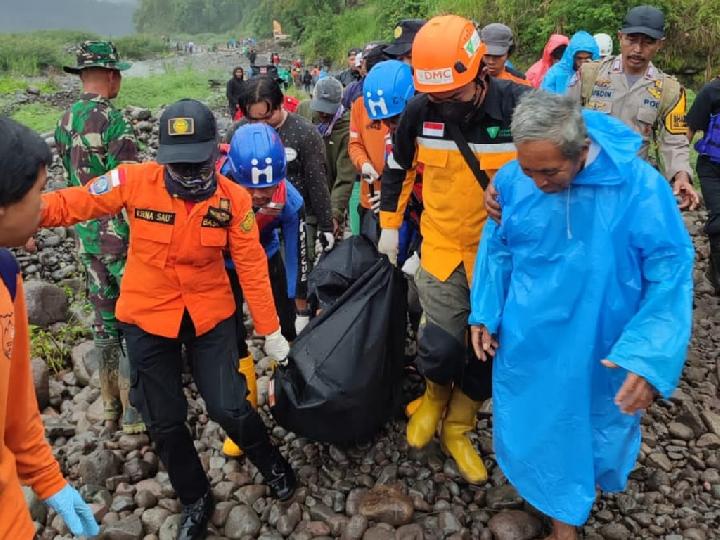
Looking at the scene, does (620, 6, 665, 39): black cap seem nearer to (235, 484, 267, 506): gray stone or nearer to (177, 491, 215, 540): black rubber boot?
(235, 484, 267, 506): gray stone

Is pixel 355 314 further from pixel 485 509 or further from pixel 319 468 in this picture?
pixel 485 509

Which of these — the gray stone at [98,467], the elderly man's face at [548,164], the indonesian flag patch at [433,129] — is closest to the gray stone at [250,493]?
the gray stone at [98,467]

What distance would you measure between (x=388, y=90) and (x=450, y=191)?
995 millimetres

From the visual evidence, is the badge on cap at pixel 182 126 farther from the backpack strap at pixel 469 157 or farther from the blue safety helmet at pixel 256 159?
the backpack strap at pixel 469 157

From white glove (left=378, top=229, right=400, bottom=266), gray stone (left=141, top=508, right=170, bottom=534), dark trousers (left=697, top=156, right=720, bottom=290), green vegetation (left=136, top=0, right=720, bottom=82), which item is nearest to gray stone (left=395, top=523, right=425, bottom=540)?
gray stone (left=141, top=508, right=170, bottom=534)

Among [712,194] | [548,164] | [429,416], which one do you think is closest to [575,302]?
[548,164]

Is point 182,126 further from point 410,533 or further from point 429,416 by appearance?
point 410,533

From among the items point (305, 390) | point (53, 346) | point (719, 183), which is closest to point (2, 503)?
point (305, 390)

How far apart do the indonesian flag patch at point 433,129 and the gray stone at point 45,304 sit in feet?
13.5

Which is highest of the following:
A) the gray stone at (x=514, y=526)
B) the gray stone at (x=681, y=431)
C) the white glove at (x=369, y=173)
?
the white glove at (x=369, y=173)

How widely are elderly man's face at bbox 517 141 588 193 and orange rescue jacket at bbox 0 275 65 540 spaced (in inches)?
62.9

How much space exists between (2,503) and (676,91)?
4.23m

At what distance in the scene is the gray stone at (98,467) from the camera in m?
3.25

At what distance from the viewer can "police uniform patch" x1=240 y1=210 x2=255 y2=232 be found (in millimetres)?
2699
